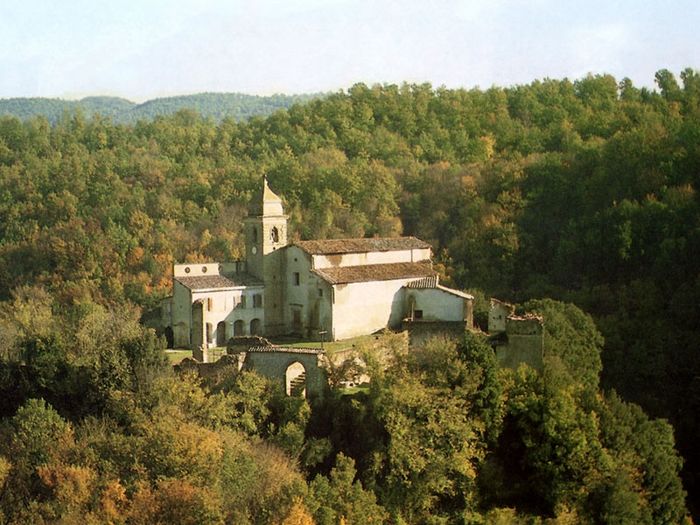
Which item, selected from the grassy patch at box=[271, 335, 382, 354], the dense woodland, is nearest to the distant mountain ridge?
the dense woodland

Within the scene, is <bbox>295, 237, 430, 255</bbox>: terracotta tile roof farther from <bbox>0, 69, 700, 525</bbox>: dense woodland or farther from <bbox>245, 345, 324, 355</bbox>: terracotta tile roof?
<bbox>245, 345, 324, 355</bbox>: terracotta tile roof

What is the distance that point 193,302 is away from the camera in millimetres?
32781

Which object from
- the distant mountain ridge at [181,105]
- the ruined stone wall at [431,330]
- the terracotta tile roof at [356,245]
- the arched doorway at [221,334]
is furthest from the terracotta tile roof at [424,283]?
the distant mountain ridge at [181,105]

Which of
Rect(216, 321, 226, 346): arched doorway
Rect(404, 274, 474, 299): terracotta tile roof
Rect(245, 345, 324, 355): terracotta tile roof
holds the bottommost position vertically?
Rect(216, 321, 226, 346): arched doorway

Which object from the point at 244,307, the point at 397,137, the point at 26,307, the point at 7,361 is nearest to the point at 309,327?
the point at 244,307

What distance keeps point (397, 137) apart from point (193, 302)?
106 ft

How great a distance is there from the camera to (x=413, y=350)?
28.9 meters

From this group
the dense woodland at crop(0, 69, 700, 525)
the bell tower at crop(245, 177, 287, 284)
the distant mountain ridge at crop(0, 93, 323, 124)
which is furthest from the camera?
the distant mountain ridge at crop(0, 93, 323, 124)

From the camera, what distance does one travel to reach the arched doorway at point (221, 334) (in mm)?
33375

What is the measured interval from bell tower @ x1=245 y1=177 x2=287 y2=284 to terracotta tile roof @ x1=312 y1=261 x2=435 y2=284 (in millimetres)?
2178

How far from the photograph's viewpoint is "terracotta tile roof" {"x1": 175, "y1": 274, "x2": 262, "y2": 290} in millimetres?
33125

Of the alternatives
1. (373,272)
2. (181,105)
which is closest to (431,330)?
(373,272)

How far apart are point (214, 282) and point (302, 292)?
265 centimetres

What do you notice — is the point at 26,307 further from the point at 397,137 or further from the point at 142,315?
the point at 397,137
